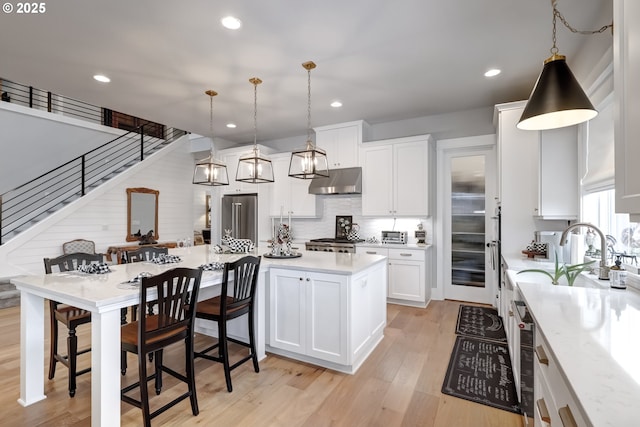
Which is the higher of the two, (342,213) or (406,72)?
(406,72)

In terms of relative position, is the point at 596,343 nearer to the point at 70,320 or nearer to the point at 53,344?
the point at 70,320

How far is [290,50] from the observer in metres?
3.04

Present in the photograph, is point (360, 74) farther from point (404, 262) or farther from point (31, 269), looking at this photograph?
point (31, 269)

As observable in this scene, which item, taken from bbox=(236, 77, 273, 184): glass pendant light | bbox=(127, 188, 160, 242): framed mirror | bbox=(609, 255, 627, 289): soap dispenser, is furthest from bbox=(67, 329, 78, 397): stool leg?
bbox=(127, 188, 160, 242): framed mirror

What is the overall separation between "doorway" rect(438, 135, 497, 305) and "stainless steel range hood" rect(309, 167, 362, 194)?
1324 millimetres

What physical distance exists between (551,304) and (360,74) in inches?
117

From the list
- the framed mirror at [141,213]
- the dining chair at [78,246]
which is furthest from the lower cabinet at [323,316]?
the framed mirror at [141,213]

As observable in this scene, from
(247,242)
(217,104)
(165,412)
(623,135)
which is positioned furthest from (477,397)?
(217,104)

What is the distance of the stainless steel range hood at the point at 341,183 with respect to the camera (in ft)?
16.5

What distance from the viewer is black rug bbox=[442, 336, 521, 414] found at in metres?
2.32

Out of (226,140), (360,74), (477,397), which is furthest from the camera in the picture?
(226,140)

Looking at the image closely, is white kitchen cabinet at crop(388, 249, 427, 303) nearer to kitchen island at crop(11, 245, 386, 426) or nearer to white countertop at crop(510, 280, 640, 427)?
kitchen island at crop(11, 245, 386, 426)

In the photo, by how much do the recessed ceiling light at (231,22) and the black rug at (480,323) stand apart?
390 centimetres

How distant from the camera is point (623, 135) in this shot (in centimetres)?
108
